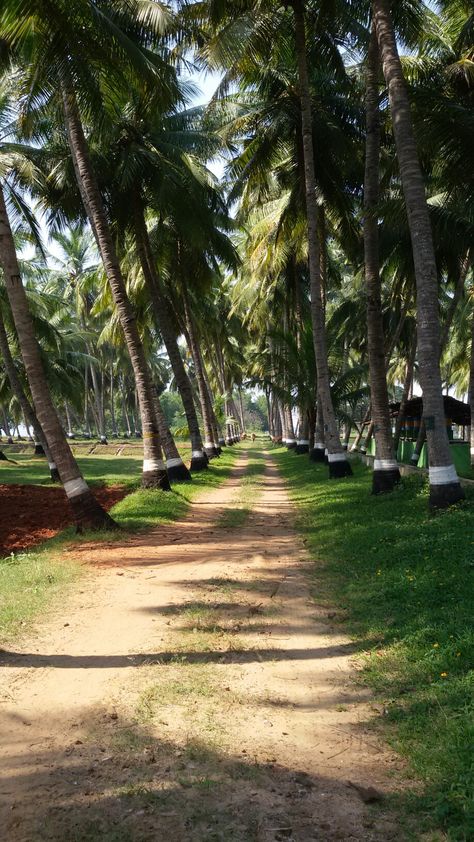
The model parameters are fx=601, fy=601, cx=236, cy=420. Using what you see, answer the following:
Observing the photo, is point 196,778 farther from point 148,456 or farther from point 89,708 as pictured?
point 148,456

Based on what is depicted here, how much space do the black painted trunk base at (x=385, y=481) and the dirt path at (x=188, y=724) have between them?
5.67 metres

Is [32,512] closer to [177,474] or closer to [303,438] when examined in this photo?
[177,474]

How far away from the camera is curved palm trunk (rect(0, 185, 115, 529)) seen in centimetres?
965

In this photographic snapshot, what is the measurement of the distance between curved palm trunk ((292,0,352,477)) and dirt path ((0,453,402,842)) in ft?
29.6

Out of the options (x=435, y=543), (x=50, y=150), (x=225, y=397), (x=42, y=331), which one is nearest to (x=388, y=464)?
(x=435, y=543)

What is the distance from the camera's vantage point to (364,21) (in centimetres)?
1360

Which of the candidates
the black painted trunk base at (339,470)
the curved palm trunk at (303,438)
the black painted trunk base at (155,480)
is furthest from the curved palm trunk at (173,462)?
the curved palm trunk at (303,438)

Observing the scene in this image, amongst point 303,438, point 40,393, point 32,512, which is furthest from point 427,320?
point 303,438

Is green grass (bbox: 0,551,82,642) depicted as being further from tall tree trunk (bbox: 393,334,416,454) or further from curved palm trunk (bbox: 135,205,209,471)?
tall tree trunk (bbox: 393,334,416,454)

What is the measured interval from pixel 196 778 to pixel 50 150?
16.2 meters

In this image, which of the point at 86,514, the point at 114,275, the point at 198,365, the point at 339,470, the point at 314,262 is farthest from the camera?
the point at 198,365

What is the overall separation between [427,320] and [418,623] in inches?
202

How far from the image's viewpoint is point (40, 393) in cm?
967

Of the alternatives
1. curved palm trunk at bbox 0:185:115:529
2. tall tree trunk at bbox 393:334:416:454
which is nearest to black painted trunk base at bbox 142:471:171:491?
curved palm trunk at bbox 0:185:115:529
